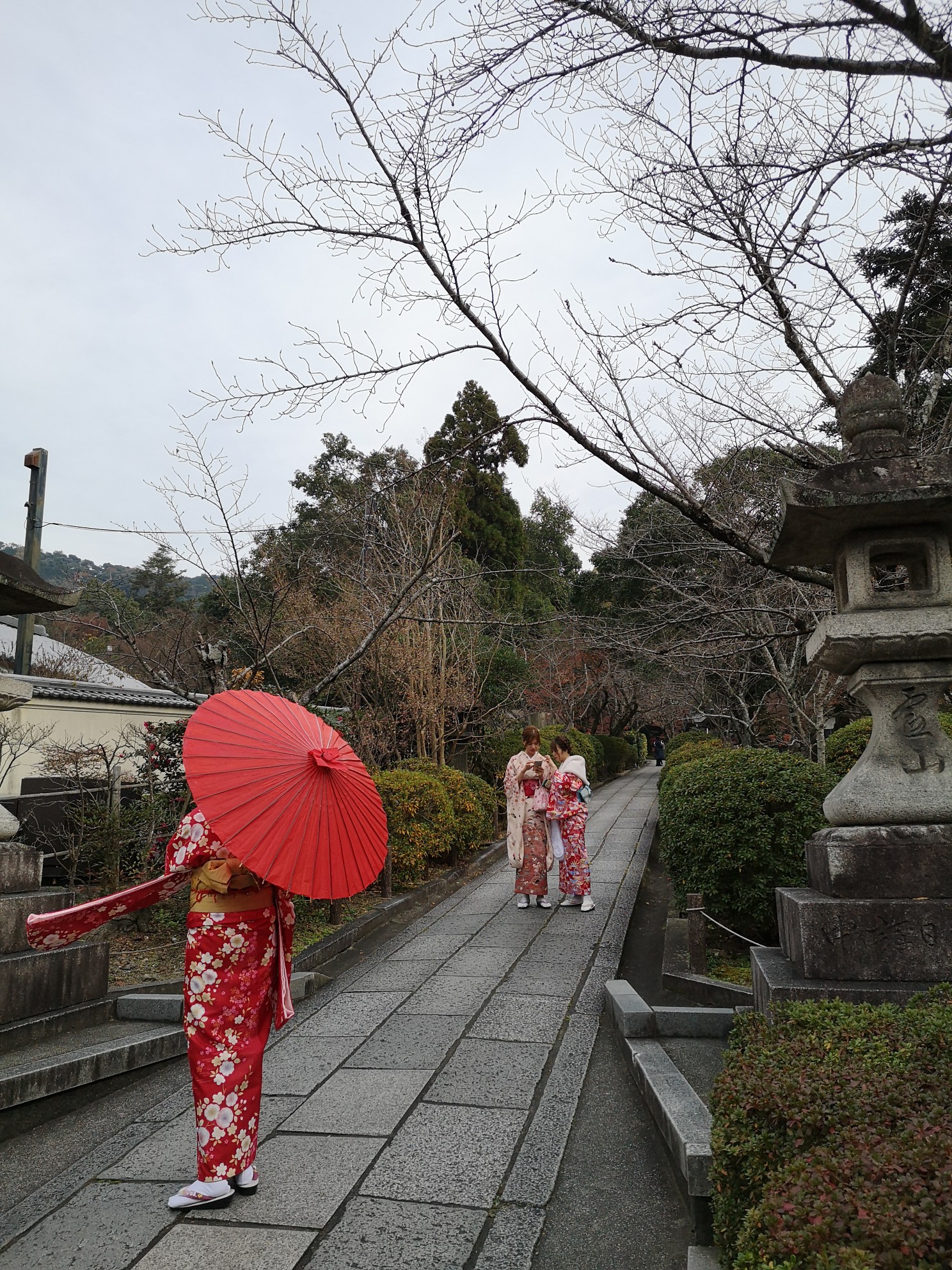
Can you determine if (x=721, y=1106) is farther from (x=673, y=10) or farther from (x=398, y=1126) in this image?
(x=673, y=10)

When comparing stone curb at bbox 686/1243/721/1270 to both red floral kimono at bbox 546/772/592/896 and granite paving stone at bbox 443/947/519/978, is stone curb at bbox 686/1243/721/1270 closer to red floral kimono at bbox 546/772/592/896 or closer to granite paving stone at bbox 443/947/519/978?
granite paving stone at bbox 443/947/519/978

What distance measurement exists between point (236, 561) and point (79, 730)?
456 inches

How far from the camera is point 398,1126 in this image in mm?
3631

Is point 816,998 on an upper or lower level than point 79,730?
lower

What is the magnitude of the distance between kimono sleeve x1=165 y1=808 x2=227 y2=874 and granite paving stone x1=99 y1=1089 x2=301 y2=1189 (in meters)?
1.19

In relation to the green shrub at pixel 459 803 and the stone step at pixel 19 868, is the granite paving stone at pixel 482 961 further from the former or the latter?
the green shrub at pixel 459 803

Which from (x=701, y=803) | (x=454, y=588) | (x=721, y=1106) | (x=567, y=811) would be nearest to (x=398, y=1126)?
(x=721, y=1106)

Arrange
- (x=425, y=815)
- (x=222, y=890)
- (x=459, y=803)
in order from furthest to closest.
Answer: (x=459, y=803) < (x=425, y=815) < (x=222, y=890)

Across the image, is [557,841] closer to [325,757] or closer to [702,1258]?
[325,757]

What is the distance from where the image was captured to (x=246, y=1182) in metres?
3.04

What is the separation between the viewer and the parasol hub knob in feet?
10.1

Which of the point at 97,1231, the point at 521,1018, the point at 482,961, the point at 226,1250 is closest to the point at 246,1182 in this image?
the point at 226,1250

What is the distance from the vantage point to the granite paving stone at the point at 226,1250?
2.62m

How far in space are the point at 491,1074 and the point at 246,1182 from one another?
60.5 inches
